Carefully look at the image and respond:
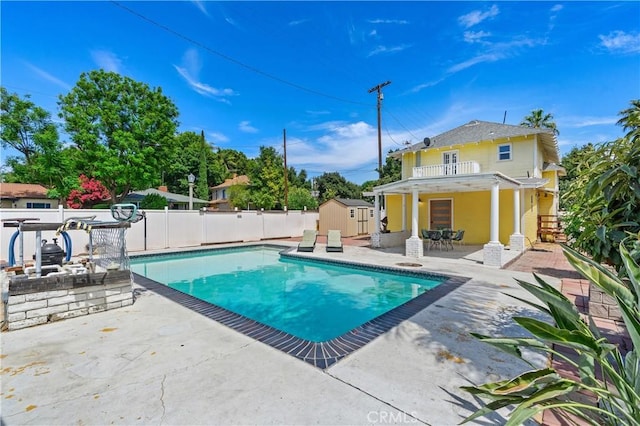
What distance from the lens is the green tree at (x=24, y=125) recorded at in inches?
730

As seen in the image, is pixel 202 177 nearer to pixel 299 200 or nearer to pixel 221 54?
pixel 299 200

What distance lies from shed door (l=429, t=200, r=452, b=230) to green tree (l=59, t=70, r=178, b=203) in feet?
63.7

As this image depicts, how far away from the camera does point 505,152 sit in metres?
14.0

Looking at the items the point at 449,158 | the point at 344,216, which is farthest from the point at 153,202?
the point at 449,158

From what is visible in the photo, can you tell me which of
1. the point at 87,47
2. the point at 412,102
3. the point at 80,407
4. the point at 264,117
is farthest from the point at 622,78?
the point at 264,117

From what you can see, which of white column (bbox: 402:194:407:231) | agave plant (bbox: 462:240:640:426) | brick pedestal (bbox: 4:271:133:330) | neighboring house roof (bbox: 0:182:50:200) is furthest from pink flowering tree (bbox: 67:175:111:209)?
agave plant (bbox: 462:240:640:426)

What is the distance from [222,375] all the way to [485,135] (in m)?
16.3

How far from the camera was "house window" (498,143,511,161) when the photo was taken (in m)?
13.9

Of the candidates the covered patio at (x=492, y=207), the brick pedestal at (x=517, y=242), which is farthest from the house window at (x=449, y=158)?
the brick pedestal at (x=517, y=242)

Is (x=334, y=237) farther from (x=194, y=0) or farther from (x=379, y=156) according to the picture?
(x=194, y=0)

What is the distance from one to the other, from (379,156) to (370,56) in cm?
622

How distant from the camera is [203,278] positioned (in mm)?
9461

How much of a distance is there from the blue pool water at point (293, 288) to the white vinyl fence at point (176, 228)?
1898 mm

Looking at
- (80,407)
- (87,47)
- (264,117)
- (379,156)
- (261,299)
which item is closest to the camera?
(80,407)
